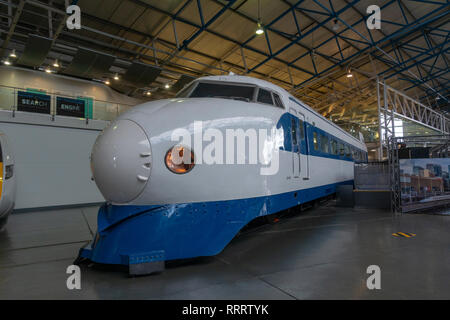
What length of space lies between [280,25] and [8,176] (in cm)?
1408

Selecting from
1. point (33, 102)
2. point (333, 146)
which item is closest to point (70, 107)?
point (33, 102)

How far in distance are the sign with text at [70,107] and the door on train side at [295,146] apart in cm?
1061

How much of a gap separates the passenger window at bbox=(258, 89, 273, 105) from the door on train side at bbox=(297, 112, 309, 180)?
4.18 ft

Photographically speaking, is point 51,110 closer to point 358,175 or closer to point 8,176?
point 8,176

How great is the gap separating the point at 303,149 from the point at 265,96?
5.59ft

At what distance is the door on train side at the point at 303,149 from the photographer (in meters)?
5.77

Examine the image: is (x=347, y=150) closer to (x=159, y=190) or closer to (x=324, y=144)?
(x=324, y=144)

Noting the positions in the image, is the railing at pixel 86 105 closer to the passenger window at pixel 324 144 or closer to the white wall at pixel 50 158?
the white wall at pixel 50 158

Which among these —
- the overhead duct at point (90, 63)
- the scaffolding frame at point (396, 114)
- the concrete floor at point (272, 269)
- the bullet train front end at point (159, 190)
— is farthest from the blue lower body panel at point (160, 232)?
the scaffolding frame at point (396, 114)

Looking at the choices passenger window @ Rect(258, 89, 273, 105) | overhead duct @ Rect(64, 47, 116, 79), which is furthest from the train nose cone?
overhead duct @ Rect(64, 47, 116, 79)

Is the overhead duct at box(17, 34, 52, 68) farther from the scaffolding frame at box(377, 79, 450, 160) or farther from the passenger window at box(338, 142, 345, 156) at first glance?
the scaffolding frame at box(377, 79, 450, 160)

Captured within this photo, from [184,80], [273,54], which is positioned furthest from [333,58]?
[184,80]
